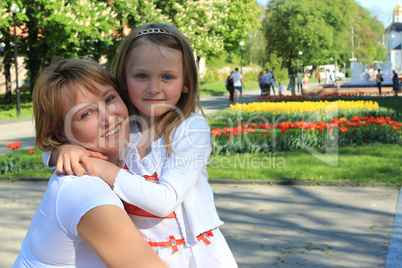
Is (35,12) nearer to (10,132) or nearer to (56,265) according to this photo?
(10,132)

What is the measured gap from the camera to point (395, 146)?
9594mm

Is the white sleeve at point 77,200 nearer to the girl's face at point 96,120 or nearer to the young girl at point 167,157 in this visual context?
the young girl at point 167,157

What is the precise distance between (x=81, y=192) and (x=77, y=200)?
0.03 meters

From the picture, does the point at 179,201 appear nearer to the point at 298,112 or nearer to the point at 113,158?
the point at 113,158

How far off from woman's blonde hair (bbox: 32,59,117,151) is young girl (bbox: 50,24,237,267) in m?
0.18

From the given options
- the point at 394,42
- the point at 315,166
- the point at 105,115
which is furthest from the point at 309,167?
the point at 394,42

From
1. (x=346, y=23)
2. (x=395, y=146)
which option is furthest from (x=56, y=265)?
(x=346, y=23)

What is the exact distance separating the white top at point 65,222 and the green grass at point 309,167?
586 cm

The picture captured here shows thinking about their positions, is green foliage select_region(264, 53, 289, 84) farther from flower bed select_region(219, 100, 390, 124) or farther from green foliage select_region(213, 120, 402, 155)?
green foliage select_region(213, 120, 402, 155)

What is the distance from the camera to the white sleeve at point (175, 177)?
1.62 meters

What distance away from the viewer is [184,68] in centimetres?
201

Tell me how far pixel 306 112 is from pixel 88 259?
12.6 metres

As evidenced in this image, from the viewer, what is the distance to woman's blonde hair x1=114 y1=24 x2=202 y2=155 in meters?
1.94

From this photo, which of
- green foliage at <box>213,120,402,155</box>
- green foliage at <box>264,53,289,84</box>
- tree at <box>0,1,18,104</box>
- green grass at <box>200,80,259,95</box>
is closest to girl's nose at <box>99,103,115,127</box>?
green foliage at <box>213,120,402,155</box>
